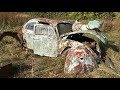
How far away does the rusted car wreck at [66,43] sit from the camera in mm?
9359

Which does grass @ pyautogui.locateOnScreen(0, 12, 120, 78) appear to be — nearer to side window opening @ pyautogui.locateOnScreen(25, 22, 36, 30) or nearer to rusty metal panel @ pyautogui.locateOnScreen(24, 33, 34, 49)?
rusty metal panel @ pyautogui.locateOnScreen(24, 33, 34, 49)

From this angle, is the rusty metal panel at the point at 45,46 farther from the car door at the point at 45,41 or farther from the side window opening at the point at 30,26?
the side window opening at the point at 30,26

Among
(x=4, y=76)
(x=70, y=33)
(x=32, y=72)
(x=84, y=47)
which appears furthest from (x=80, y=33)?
(x=4, y=76)

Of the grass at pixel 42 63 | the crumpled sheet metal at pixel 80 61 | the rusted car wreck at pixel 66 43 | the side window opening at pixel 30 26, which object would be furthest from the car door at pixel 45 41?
the crumpled sheet metal at pixel 80 61

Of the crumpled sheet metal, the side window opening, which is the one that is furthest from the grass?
the side window opening

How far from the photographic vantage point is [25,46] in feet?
36.9

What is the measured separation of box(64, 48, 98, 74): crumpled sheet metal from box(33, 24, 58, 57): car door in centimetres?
97

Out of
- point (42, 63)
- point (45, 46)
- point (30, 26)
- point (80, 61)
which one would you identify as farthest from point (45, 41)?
point (80, 61)

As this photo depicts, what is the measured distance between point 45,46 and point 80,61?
1.62 metres

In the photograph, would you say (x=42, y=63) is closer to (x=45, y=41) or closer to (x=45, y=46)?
(x=45, y=46)

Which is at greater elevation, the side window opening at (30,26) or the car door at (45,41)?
the side window opening at (30,26)

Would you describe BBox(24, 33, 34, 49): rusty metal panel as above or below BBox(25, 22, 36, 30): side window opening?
below

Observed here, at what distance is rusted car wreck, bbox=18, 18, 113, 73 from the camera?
9.36m

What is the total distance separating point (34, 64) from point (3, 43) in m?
2.14
